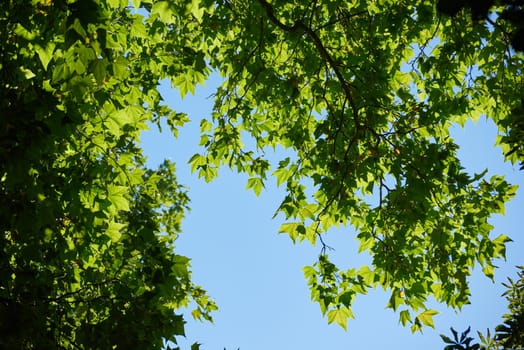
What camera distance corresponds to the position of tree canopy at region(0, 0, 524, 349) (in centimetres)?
274

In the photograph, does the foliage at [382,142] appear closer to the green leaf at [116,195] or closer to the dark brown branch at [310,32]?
the dark brown branch at [310,32]

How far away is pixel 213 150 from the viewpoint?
5.88 meters

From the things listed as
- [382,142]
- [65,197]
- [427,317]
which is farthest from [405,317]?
[65,197]

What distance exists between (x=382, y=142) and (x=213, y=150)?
7.63 ft

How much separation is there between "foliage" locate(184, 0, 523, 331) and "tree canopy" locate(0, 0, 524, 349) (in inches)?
1.1

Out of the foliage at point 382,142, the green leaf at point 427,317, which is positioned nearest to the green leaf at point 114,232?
the foliage at point 382,142

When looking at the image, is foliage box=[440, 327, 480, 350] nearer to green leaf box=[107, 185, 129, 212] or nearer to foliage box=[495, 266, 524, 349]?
foliage box=[495, 266, 524, 349]

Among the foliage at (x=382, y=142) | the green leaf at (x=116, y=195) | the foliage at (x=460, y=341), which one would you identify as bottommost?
the foliage at (x=460, y=341)

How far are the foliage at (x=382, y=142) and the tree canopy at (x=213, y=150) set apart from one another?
0.09ft

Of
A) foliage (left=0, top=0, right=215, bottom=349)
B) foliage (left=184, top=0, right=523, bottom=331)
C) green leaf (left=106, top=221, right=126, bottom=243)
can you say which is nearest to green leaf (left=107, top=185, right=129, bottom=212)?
foliage (left=0, top=0, right=215, bottom=349)

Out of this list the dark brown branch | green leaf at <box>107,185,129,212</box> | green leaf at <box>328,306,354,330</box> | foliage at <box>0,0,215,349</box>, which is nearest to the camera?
foliage at <box>0,0,215,349</box>

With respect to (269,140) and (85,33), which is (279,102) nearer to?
(269,140)

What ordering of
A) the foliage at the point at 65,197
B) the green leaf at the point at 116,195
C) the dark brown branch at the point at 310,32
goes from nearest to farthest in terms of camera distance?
1. the foliage at the point at 65,197
2. the green leaf at the point at 116,195
3. the dark brown branch at the point at 310,32

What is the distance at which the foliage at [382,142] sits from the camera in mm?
4691
